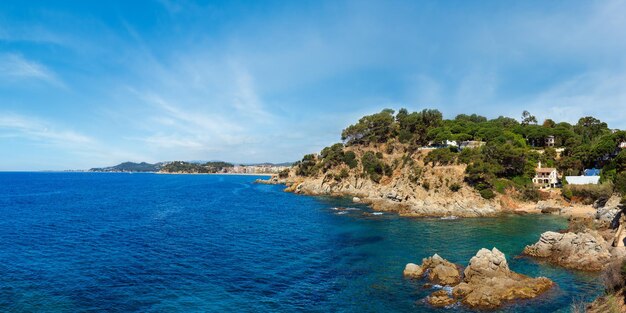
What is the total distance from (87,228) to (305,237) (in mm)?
35355

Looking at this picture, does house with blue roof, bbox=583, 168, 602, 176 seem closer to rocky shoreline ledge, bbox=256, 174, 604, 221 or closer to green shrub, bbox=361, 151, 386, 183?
rocky shoreline ledge, bbox=256, 174, 604, 221

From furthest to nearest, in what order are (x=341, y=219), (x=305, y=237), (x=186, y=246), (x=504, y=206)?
1. (x=504, y=206)
2. (x=341, y=219)
3. (x=305, y=237)
4. (x=186, y=246)

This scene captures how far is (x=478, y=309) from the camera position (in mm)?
26297

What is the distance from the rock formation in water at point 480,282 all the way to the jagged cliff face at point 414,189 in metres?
36.9

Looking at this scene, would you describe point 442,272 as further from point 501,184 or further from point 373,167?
point 373,167

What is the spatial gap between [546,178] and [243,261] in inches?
3116

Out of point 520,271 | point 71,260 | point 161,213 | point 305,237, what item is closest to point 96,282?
point 71,260

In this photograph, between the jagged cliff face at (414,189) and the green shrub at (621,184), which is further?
the jagged cliff face at (414,189)

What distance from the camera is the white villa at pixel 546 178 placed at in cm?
8500

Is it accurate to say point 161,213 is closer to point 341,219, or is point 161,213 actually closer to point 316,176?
point 341,219

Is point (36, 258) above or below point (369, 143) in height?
below

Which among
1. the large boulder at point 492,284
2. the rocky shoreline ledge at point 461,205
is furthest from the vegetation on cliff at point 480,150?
the large boulder at point 492,284

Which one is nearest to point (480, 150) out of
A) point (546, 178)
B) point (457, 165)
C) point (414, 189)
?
point (457, 165)

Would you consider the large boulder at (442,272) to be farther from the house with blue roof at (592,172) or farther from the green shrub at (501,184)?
the house with blue roof at (592,172)
